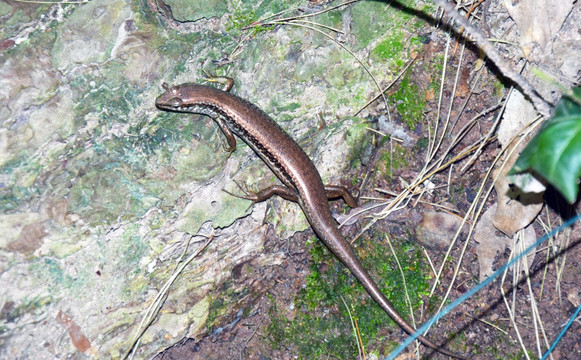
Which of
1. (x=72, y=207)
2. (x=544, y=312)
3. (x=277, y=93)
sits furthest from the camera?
(x=277, y=93)

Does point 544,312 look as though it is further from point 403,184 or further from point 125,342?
point 125,342

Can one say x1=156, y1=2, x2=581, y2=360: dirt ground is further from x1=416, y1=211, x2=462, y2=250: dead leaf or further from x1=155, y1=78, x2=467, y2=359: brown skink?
x1=155, y1=78, x2=467, y2=359: brown skink

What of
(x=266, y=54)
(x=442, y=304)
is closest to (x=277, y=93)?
(x=266, y=54)

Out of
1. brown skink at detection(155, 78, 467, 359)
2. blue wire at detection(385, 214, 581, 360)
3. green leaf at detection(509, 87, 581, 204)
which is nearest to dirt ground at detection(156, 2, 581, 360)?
blue wire at detection(385, 214, 581, 360)

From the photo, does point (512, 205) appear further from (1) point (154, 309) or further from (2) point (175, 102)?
(1) point (154, 309)

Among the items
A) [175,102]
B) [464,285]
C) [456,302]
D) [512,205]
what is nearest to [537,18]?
[512,205]
